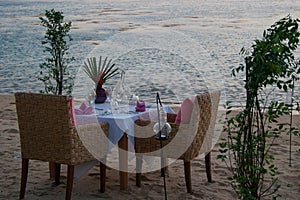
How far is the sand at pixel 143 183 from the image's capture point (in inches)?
176

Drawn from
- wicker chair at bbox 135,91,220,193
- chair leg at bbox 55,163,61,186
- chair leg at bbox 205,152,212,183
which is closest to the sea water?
wicker chair at bbox 135,91,220,193

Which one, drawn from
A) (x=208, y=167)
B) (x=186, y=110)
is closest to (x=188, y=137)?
(x=186, y=110)

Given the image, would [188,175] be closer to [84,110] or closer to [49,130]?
[84,110]

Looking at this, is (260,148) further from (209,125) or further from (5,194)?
(5,194)

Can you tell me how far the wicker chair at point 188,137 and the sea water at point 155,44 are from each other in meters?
0.51

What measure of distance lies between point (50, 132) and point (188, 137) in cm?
102

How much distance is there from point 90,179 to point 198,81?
6.77 metres

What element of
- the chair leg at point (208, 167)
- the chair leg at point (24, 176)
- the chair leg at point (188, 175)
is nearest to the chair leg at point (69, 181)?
the chair leg at point (24, 176)

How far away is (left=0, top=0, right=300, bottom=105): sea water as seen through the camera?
11.0 metres

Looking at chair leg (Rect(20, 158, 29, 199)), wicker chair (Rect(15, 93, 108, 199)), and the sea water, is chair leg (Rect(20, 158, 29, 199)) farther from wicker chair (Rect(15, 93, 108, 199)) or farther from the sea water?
the sea water

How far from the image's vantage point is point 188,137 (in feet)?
14.5

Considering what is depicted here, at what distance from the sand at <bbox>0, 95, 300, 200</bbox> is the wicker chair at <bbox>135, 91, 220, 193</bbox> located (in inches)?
6.5

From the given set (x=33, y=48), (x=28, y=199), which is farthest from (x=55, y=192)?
(x=33, y=48)

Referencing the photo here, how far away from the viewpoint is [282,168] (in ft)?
16.9
